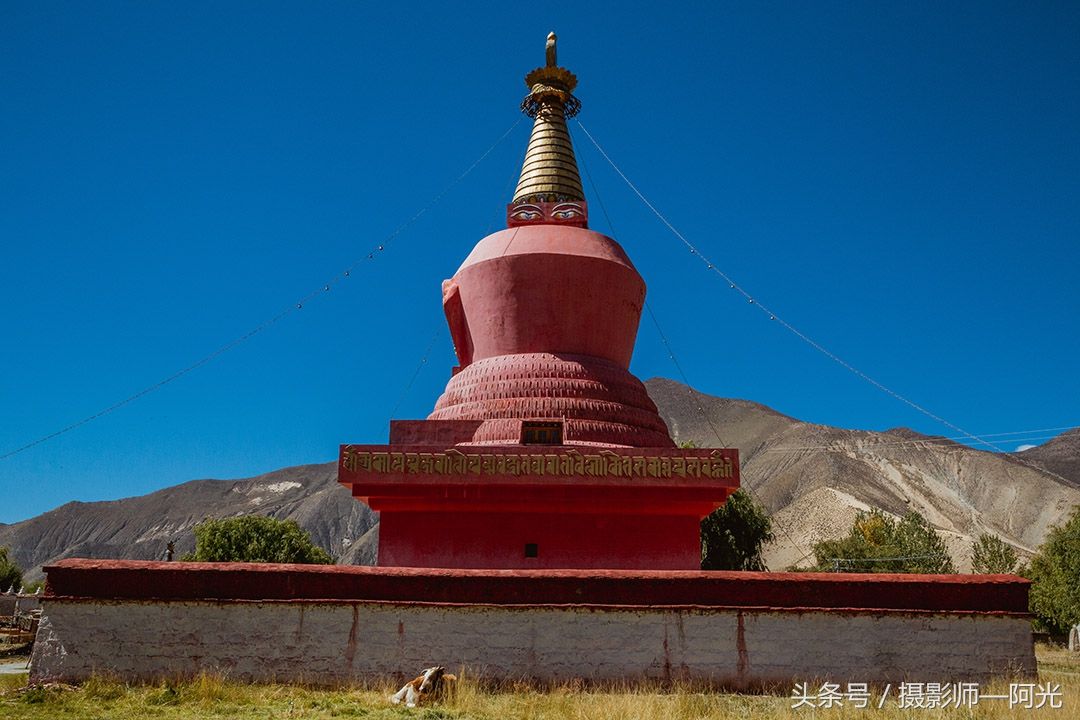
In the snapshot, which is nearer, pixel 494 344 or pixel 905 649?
pixel 905 649

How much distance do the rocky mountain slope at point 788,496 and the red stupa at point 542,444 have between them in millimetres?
61702

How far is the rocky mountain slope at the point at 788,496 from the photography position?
89.8m

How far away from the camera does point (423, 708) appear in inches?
388

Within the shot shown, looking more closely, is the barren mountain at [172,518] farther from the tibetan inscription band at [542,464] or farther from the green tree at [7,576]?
the tibetan inscription band at [542,464]

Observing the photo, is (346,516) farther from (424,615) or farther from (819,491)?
(424,615)

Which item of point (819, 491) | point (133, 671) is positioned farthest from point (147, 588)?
point (819, 491)

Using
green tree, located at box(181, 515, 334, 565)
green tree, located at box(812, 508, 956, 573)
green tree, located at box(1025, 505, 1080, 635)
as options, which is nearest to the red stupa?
green tree, located at box(181, 515, 334, 565)

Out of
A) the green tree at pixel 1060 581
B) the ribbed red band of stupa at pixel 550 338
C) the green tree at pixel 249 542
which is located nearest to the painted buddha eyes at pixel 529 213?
the ribbed red band of stupa at pixel 550 338

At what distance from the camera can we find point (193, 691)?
10.4 meters

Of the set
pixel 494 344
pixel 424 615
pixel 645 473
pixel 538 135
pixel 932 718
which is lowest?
pixel 932 718

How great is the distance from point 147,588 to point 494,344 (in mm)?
8656

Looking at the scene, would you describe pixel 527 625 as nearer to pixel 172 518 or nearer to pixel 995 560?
pixel 995 560

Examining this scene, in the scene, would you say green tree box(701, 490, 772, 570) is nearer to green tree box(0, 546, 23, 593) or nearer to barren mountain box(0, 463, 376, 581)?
green tree box(0, 546, 23, 593)

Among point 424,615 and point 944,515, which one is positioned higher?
point 944,515
